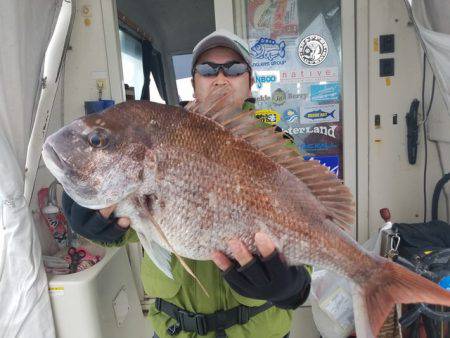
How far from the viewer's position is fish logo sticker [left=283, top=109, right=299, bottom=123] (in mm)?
3084

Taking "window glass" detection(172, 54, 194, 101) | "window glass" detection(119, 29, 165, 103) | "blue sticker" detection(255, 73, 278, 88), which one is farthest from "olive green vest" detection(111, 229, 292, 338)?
"window glass" detection(172, 54, 194, 101)

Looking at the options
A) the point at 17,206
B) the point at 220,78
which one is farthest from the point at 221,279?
the point at 17,206

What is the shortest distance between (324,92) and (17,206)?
254 cm

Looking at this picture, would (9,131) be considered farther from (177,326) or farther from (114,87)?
(177,326)

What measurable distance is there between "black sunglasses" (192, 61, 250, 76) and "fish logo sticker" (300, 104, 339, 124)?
62.4 inches

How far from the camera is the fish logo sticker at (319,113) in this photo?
305 centimetres

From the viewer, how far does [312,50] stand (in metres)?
2.99

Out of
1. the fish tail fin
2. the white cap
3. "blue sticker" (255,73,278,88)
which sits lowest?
the fish tail fin

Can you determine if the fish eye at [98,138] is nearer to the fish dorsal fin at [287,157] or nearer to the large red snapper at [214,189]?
the large red snapper at [214,189]

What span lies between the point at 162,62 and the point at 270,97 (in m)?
3.47

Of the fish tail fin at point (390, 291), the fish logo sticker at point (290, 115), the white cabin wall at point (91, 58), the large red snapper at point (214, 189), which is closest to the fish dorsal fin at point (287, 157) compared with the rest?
the large red snapper at point (214, 189)

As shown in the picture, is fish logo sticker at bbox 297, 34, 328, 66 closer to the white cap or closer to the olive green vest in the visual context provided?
the white cap

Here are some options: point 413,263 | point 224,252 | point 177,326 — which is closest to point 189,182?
point 224,252

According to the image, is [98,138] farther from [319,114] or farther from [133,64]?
[133,64]
